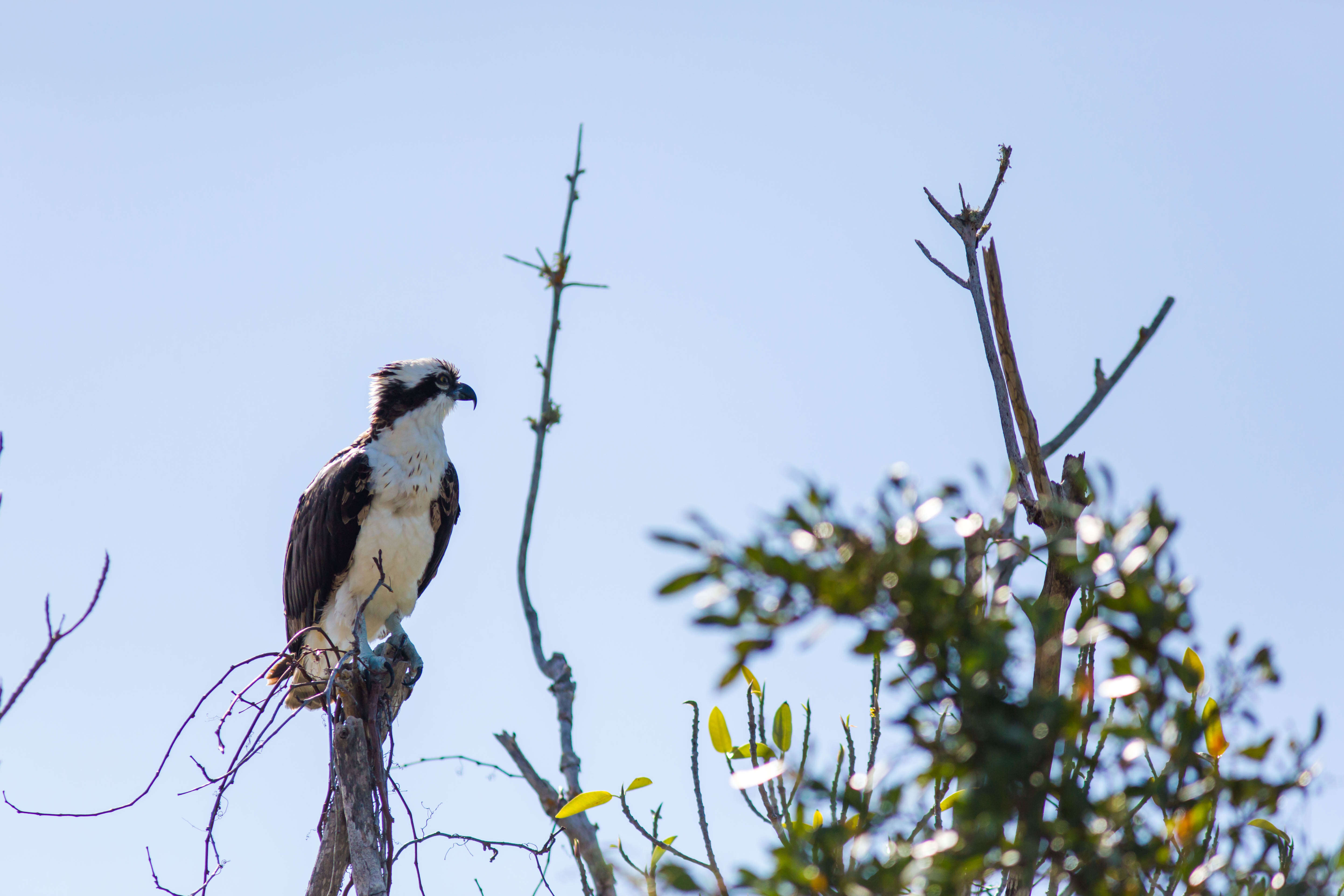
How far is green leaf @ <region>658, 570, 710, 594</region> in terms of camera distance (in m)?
1.63

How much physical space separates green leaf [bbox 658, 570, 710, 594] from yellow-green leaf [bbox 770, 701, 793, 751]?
1.78m

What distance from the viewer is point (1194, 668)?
6.78 ft

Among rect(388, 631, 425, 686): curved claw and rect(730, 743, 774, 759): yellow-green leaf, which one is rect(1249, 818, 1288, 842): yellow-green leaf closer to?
rect(730, 743, 774, 759): yellow-green leaf

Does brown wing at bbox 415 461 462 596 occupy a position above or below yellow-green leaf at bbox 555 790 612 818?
above

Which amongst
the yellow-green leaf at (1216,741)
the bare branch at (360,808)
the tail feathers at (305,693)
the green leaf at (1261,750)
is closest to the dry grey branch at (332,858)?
the bare branch at (360,808)

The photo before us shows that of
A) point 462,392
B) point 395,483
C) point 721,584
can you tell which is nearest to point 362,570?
point 395,483

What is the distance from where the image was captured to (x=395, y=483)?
6.55m

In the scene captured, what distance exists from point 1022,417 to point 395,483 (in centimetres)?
421

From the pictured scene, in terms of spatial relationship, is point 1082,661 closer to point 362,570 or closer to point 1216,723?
point 1216,723

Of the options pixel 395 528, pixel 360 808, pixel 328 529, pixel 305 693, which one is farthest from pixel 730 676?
pixel 328 529

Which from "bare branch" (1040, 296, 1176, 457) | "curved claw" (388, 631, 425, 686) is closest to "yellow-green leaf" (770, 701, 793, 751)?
"bare branch" (1040, 296, 1176, 457)

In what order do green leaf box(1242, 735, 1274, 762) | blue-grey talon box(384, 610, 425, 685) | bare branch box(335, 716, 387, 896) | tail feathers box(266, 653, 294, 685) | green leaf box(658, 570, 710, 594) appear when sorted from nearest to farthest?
1. green leaf box(658, 570, 710, 594)
2. green leaf box(1242, 735, 1274, 762)
3. bare branch box(335, 716, 387, 896)
4. tail feathers box(266, 653, 294, 685)
5. blue-grey talon box(384, 610, 425, 685)

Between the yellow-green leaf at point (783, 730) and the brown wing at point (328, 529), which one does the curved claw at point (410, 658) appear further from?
the yellow-green leaf at point (783, 730)

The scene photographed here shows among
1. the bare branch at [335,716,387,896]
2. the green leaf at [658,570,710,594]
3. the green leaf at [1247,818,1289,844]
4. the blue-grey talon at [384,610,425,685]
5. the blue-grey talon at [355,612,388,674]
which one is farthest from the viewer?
the blue-grey talon at [384,610,425,685]
